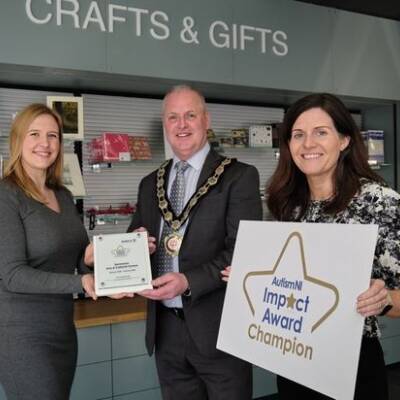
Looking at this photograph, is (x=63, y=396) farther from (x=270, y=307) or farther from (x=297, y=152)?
(x=297, y=152)

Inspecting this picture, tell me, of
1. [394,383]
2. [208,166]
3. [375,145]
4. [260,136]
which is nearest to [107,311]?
[208,166]

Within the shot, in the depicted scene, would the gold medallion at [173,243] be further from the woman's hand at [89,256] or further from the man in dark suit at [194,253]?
the woman's hand at [89,256]

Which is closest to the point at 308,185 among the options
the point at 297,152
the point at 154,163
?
the point at 297,152

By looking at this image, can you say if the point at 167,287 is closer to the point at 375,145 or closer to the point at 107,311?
the point at 107,311

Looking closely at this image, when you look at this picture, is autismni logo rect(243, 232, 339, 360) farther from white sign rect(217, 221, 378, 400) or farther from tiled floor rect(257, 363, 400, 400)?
tiled floor rect(257, 363, 400, 400)

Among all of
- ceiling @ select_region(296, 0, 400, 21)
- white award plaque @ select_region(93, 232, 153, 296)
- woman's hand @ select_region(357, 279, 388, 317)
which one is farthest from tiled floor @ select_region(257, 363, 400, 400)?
ceiling @ select_region(296, 0, 400, 21)

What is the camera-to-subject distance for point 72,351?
1982 millimetres

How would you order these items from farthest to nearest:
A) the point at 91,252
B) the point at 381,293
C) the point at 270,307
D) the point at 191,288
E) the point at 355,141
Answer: the point at 91,252, the point at 191,288, the point at 355,141, the point at 270,307, the point at 381,293

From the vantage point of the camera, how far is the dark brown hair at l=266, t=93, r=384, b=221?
5.13 feet

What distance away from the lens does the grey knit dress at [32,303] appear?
1.81 m

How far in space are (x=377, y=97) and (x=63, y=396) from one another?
132 inches

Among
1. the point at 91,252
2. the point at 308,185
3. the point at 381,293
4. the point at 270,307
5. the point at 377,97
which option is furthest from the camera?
the point at 377,97

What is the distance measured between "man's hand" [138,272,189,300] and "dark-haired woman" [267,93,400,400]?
0.45 meters

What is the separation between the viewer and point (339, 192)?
5.13ft
